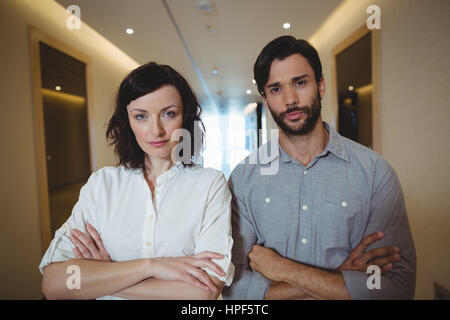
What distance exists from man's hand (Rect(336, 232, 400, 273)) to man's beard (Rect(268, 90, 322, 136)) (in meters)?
0.50

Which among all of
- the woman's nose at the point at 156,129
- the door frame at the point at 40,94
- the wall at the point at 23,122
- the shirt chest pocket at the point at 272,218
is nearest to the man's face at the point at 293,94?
the shirt chest pocket at the point at 272,218

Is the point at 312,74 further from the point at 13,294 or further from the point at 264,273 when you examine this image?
the point at 13,294

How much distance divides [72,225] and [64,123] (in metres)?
1.22

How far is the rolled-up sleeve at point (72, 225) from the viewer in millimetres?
815

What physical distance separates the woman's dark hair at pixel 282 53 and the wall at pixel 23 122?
104 centimetres

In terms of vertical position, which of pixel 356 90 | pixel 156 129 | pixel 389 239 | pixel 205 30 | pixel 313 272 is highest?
pixel 205 30

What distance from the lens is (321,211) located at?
954 mm

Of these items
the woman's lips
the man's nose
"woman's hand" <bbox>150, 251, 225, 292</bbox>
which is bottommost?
"woman's hand" <bbox>150, 251, 225, 292</bbox>

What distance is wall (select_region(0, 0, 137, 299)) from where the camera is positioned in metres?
1.62

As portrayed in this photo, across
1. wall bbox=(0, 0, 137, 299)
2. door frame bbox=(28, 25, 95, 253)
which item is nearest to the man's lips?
wall bbox=(0, 0, 137, 299)

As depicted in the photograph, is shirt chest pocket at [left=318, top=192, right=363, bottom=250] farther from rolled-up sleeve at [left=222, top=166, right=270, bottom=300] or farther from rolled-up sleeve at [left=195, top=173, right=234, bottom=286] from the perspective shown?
rolled-up sleeve at [left=195, top=173, right=234, bottom=286]

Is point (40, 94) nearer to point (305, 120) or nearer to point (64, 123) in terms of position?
point (64, 123)

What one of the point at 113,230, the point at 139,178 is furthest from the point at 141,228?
the point at 139,178

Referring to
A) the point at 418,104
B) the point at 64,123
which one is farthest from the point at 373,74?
the point at 64,123
